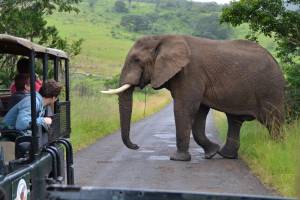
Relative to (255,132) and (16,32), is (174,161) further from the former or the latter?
(16,32)

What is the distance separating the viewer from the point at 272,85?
14.1 m

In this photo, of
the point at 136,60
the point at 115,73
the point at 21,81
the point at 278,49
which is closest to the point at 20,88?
the point at 21,81

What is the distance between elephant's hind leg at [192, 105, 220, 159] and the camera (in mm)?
13742

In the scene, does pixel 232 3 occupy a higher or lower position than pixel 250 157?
higher

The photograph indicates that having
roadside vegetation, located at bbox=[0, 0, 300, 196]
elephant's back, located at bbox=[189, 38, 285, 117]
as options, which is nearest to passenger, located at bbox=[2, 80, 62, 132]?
roadside vegetation, located at bbox=[0, 0, 300, 196]

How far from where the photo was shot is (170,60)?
13555mm

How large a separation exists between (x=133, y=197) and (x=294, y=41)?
43.4 feet

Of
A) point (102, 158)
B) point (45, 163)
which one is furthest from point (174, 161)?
point (45, 163)

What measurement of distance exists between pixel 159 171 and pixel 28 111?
217 inches

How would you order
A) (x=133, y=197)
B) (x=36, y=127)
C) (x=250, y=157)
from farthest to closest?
1. (x=250, y=157)
2. (x=36, y=127)
3. (x=133, y=197)

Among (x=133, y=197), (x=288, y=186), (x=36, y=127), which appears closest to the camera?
(x=133, y=197)

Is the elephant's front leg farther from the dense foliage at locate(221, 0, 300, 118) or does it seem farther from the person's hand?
the person's hand

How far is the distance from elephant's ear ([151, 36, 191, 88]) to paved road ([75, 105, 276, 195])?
162 centimetres

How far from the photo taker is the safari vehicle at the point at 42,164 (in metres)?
3.85
